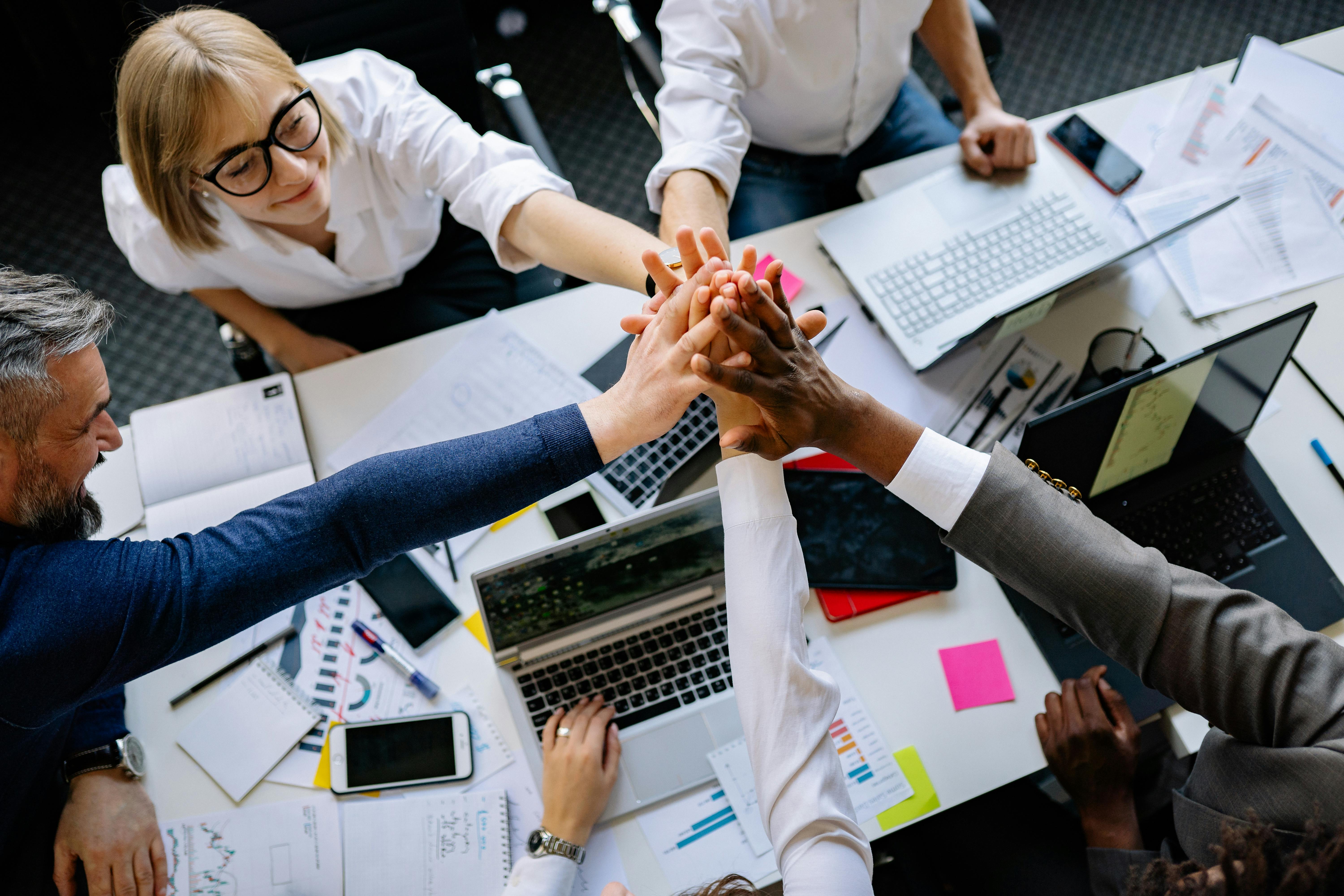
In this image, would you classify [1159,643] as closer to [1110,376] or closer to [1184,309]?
[1110,376]

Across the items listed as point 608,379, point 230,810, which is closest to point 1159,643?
point 608,379

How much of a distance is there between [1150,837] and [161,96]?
190cm

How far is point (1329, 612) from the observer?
1.29 metres

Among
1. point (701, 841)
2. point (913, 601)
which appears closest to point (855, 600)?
point (913, 601)

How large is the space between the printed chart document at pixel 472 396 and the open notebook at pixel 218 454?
88 mm

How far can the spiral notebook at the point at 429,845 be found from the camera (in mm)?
1176

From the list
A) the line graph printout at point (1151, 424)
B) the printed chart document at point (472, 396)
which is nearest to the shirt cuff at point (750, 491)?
the printed chart document at point (472, 396)

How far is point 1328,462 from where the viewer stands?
138 cm

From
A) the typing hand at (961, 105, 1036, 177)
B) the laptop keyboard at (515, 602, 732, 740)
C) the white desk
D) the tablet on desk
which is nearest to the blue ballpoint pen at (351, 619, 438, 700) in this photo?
the white desk

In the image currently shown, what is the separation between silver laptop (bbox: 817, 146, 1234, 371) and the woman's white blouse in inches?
22.1

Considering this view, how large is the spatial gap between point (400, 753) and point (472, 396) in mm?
588

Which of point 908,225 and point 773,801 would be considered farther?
point 908,225

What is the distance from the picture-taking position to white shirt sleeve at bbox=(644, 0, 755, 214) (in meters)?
1.51

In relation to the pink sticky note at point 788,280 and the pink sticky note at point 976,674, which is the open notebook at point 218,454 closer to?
the pink sticky note at point 788,280
